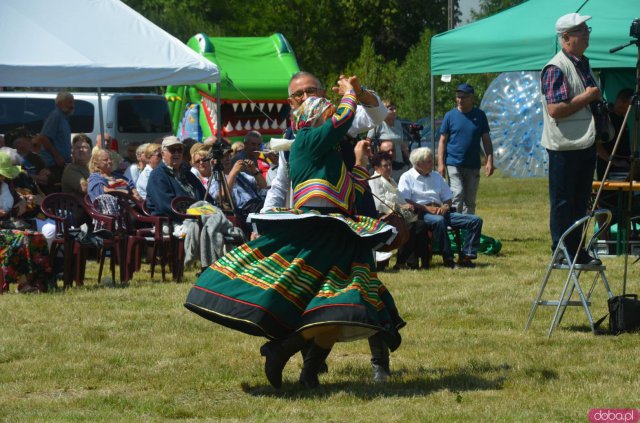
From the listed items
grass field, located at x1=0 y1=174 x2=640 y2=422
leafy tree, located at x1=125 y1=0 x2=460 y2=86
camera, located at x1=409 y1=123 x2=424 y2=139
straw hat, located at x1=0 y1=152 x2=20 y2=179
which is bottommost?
grass field, located at x1=0 y1=174 x2=640 y2=422

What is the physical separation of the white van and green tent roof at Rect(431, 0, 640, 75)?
293 inches

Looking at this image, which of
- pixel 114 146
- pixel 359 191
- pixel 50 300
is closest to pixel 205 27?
pixel 114 146

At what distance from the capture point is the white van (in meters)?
18.8

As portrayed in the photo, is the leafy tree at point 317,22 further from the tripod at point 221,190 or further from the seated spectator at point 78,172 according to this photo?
the tripod at point 221,190

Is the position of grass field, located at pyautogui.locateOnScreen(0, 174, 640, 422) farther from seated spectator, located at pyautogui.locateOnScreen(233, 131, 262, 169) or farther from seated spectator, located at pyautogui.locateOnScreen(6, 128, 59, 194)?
seated spectator, located at pyautogui.locateOnScreen(233, 131, 262, 169)

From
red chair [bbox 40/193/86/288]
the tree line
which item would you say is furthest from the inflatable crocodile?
the tree line

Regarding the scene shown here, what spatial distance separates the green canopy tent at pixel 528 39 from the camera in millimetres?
11531

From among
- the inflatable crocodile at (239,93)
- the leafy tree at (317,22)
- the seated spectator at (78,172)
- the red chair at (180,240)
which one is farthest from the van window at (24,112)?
the leafy tree at (317,22)

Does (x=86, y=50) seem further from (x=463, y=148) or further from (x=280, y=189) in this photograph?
(x=280, y=189)

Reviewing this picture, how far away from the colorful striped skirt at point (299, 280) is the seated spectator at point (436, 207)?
5770 millimetres

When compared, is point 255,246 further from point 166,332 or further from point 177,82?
point 177,82

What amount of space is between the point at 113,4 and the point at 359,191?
7.92m

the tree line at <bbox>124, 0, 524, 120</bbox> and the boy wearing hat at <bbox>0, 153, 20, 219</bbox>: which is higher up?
the tree line at <bbox>124, 0, 524, 120</bbox>

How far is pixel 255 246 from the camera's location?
6137 mm
